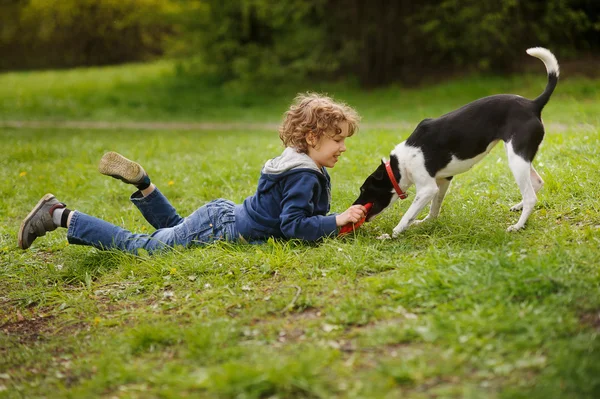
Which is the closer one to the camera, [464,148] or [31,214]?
[464,148]

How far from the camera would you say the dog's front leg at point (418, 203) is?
4953 mm

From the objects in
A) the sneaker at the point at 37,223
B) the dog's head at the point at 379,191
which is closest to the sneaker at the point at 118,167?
the sneaker at the point at 37,223

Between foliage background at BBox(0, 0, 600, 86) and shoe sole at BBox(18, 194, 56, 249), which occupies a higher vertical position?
foliage background at BBox(0, 0, 600, 86)

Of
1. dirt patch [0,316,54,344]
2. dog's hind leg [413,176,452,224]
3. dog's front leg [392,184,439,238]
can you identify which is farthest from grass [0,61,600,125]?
dirt patch [0,316,54,344]

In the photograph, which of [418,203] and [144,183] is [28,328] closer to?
[144,183]

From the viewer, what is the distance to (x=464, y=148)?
191 inches

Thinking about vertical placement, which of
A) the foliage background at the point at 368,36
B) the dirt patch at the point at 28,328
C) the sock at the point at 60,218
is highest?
the foliage background at the point at 368,36

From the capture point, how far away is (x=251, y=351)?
3.38m

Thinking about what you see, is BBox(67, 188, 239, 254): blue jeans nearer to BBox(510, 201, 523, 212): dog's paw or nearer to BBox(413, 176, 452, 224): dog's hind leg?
BBox(413, 176, 452, 224): dog's hind leg

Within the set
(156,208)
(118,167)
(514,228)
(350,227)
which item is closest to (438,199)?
(514,228)

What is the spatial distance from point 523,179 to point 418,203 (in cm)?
80

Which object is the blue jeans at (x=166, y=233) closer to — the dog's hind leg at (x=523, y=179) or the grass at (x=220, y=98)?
the dog's hind leg at (x=523, y=179)

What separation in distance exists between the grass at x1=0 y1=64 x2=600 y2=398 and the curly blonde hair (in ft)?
2.77

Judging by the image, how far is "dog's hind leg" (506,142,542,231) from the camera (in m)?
4.60
